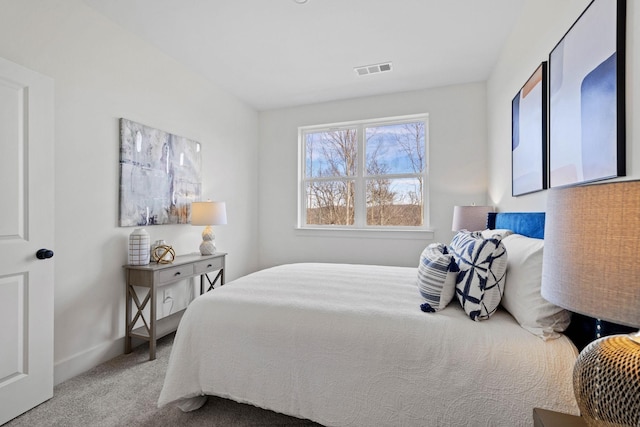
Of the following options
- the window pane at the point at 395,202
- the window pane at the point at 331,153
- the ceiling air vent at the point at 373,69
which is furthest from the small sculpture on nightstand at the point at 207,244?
the ceiling air vent at the point at 373,69

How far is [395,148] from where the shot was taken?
3.91m

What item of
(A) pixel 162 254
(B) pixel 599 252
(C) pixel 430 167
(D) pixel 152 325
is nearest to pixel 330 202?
(C) pixel 430 167

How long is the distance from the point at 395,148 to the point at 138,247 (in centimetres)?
307

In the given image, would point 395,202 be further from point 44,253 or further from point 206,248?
point 44,253

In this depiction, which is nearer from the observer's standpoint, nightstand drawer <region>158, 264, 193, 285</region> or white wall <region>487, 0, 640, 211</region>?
white wall <region>487, 0, 640, 211</region>

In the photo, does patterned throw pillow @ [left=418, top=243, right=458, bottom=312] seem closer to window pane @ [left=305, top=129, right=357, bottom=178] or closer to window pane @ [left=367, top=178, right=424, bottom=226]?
window pane @ [left=367, top=178, right=424, bottom=226]

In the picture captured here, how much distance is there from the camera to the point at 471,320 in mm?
1361

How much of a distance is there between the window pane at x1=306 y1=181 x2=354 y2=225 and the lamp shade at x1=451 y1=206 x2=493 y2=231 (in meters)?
1.44

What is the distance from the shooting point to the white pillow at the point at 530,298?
4.05ft

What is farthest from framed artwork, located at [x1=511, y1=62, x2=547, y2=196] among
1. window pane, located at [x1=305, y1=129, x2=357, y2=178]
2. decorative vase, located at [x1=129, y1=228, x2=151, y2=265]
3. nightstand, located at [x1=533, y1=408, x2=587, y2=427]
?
decorative vase, located at [x1=129, y1=228, x2=151, y2=265]

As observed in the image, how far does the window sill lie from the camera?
3639 mm

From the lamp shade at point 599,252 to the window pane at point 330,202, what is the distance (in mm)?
3368

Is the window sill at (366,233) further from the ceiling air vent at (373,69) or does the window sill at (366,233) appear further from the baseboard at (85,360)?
the baseboard at (85,360)

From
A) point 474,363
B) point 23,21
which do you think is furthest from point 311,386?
point 23,21
